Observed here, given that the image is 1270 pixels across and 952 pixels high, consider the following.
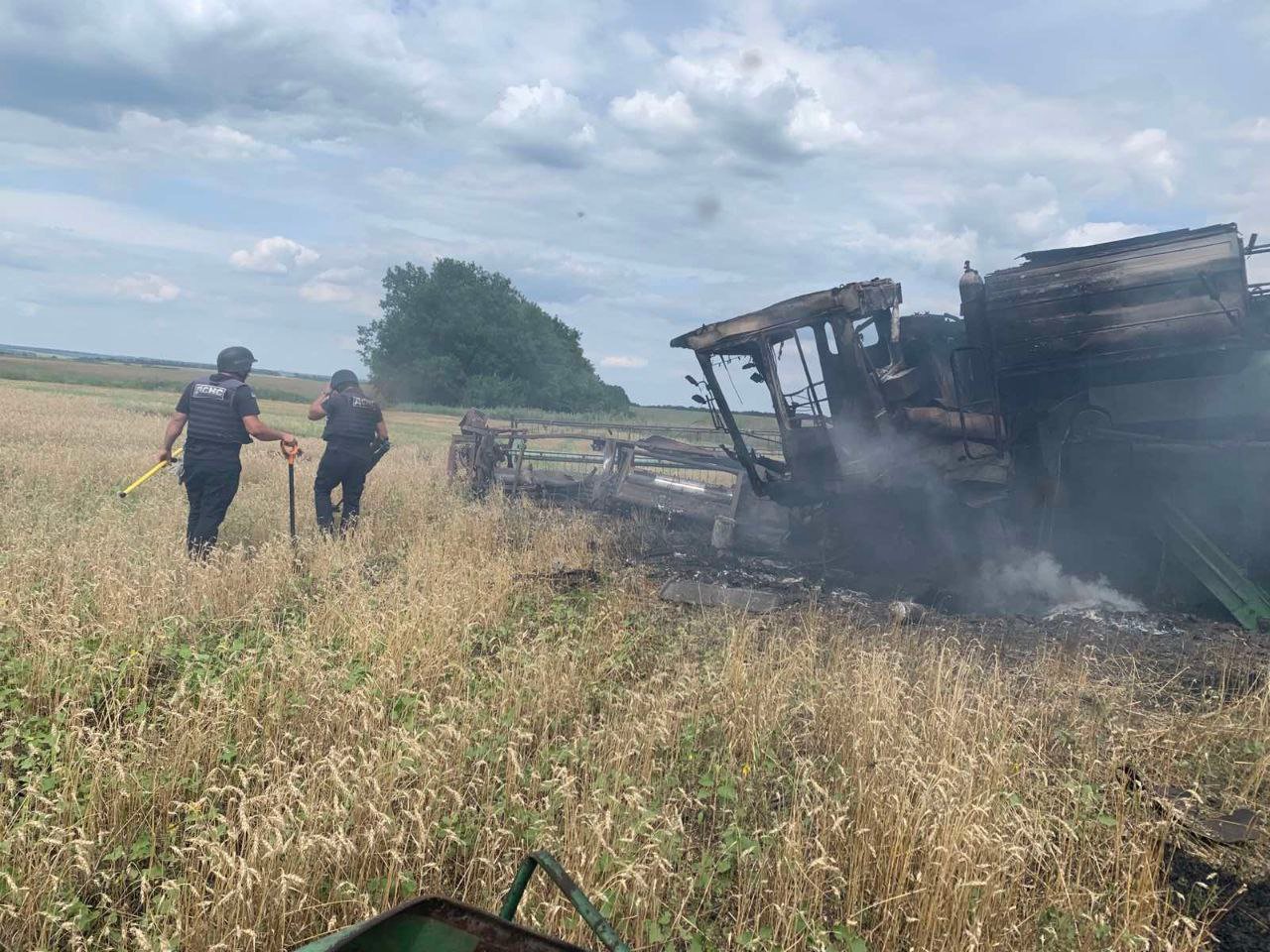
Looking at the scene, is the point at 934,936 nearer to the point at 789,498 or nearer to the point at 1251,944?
the point at 1251,944

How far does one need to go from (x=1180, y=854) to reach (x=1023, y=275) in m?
6.02

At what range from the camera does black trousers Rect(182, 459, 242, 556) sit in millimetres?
7586

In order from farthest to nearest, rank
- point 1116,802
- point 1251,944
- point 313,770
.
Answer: point 1116,802 < point 313,770 < point 1251,944

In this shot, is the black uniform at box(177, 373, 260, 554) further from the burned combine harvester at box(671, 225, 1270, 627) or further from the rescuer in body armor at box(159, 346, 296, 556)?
the burned combine harvester at box(671, 225, 1270, 627)

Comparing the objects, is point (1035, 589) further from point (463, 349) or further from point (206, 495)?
point (463, 349)

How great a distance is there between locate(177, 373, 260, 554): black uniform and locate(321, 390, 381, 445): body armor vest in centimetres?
149

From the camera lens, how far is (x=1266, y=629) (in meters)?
7.70

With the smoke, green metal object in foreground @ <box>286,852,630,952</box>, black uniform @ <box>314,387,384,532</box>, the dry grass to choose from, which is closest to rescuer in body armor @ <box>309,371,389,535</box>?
black uniform @ <box>314,387,384,532</box>

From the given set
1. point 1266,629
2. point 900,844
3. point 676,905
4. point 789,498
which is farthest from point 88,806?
point 1266,629

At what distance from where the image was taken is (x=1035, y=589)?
8.84 m

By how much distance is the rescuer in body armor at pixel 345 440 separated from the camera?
924 cm

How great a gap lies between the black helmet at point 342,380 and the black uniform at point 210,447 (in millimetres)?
1750

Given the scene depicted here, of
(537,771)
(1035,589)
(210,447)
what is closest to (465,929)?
(537,771)

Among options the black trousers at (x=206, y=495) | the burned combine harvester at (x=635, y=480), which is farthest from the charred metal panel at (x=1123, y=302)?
the black trousers at (x=206, y=495)
